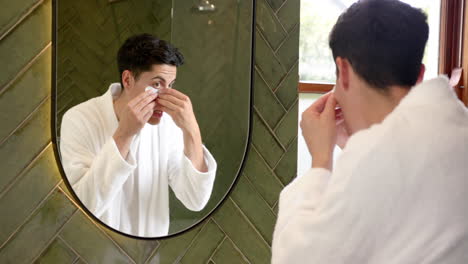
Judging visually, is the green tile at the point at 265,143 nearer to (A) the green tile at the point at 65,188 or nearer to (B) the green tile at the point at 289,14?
(B) the green tile at the point at 289,14

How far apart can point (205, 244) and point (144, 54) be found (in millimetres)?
451

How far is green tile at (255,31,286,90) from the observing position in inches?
54.0

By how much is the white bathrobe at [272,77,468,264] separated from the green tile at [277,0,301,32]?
640 mm

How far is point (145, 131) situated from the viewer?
1177 millimetres

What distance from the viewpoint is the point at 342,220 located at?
2.62 feet

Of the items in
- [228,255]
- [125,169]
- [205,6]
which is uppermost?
[205,6]

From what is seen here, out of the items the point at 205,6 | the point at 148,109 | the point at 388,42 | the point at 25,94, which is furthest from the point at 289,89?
the point at 25,94

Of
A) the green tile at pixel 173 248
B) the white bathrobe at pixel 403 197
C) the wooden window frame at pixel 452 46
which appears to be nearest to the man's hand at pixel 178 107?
the green tile at pixel 173 248

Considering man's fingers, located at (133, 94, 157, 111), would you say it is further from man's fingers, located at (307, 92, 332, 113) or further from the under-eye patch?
man's fingers, located at (307, 92, 332, 113)

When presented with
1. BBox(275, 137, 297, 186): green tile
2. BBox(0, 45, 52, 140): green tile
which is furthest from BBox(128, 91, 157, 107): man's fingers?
BBox(275, 137, 297, 186): green tile

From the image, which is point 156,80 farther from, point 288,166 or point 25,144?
point 288,166

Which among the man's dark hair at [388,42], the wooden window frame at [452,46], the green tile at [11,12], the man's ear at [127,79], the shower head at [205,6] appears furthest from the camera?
the wooden window frame at [452,46]

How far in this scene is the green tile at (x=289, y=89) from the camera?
1.41 metres

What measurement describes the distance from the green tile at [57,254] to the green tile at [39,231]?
1cm
